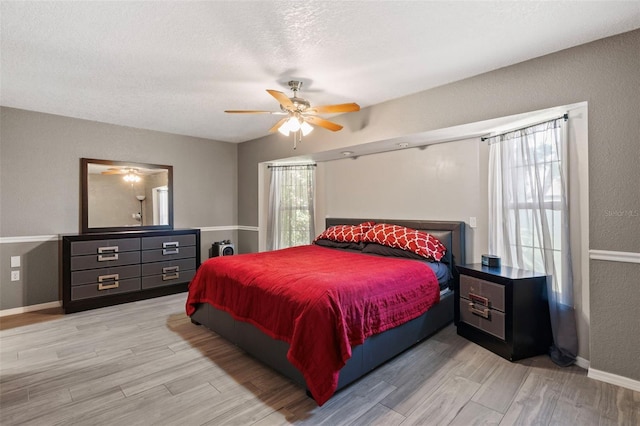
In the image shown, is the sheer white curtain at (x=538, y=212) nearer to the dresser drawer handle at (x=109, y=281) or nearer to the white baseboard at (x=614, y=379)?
the white baseboard at (x=614, y=379)

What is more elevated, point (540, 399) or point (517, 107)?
point (517, 107)

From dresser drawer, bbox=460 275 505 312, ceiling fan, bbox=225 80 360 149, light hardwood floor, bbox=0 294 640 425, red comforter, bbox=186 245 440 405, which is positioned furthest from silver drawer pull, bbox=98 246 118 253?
dresser drawer, bbox=460 275 505 312

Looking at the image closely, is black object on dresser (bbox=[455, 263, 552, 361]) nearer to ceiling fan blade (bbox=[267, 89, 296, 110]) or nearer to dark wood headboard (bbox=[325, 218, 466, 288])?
dark wood headboard (bbox=[325, 218, 466, 288])

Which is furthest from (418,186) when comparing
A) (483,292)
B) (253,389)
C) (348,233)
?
(253,389)

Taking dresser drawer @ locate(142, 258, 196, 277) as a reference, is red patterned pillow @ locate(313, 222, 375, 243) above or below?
above

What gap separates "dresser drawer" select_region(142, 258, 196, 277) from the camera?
14.1 feet

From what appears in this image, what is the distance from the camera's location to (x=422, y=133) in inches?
129

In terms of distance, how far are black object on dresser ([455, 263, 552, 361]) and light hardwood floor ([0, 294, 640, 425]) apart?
12 cm

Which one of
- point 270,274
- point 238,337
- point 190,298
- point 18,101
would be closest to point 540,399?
point 270,274

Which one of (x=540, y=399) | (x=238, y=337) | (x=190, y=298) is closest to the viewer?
(x=540, y=399)

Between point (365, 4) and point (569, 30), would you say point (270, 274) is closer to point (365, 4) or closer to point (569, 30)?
point (365, 4)

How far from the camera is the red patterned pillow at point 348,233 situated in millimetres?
4031

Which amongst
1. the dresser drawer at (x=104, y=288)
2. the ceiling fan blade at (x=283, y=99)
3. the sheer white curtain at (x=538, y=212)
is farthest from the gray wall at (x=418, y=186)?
the dresser drawer at (x=104, y=288)

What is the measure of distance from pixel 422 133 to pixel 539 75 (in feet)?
3.57
